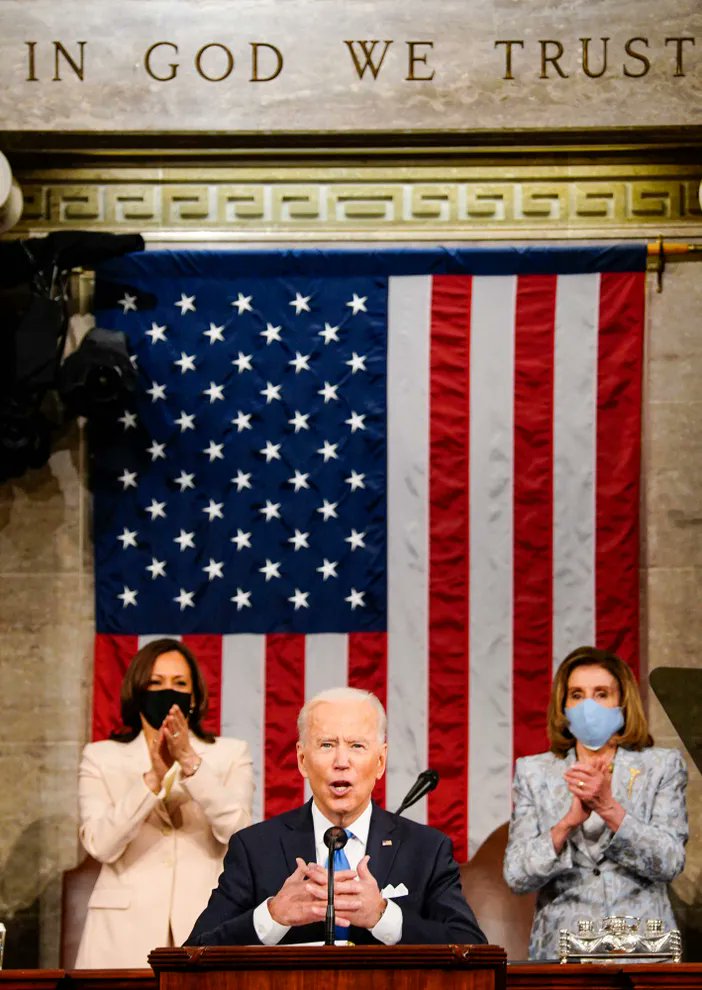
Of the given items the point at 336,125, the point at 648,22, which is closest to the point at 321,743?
the point at 336,125

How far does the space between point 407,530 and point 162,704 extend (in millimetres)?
1705

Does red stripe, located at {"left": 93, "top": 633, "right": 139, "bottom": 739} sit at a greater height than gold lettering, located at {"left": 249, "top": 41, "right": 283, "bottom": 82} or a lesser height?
lesser

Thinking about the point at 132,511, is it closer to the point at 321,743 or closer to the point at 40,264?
the point at 40,264

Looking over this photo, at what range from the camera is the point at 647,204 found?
337 inches

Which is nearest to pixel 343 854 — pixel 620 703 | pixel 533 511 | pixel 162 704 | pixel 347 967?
pixel 347 967

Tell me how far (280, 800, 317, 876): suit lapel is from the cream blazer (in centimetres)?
162

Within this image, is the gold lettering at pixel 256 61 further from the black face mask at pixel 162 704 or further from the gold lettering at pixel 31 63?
the black face mask at pixel 162 704

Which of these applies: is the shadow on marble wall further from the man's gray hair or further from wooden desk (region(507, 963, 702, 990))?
wooden desk (region(507, 963, 702, 990))

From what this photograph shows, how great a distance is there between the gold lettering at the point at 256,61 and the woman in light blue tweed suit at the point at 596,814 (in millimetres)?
3401

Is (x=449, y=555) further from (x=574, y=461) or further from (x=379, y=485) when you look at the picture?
(x=574, y=461)

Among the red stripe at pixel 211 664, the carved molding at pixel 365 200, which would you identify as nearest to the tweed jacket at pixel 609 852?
the red stripe at pixel 211 664

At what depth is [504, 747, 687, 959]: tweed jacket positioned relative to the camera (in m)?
6.46

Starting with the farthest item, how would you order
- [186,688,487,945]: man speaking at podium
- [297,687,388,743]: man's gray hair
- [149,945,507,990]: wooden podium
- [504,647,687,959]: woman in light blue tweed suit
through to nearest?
[504,647,687,959]: woman in light blue tweed suit, [297,687,388,743]: man's gray hair, [186,688,487,945]: man speaking at podium, [149,945,507,990]: wooden podium

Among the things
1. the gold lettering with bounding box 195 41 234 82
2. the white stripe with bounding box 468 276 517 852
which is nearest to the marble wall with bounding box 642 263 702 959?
the white stripe with bounding box 468 276 517 852
